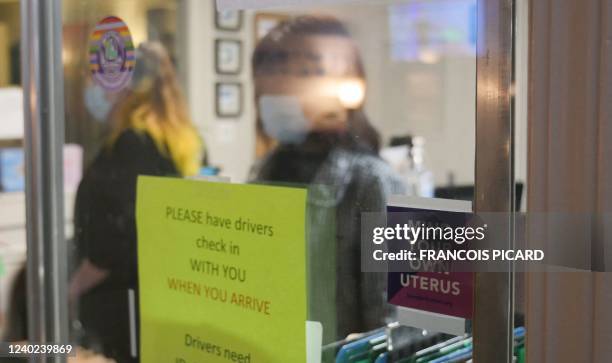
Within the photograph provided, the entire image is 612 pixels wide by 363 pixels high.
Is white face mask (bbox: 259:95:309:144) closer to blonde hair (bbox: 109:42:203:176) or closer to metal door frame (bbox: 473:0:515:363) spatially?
blonde hair (bbox: 109:42:203:176)

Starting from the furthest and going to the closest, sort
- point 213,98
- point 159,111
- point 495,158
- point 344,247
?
point 213,98
point 159,111
point 344,247
point 495,158

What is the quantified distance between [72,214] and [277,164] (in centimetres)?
45

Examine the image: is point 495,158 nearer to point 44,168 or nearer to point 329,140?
point 329,140

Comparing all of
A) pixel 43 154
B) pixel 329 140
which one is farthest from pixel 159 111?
pixel 329 140

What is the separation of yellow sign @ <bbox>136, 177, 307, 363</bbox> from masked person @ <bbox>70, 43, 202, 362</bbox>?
0.07 m

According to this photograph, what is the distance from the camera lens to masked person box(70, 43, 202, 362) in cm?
122

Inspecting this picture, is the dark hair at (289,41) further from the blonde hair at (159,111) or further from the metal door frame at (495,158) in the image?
the metal door frame at (495,158)

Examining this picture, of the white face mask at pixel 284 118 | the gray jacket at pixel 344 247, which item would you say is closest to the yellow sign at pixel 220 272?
the gray jacket at pixel 344 247

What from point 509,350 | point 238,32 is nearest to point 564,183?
point 509,350

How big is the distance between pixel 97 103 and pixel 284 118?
350mm

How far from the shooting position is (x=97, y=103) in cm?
129

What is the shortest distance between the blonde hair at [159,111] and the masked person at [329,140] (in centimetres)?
13

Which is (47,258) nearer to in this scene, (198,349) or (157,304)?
(157,304)

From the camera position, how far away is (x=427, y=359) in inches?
38.0
